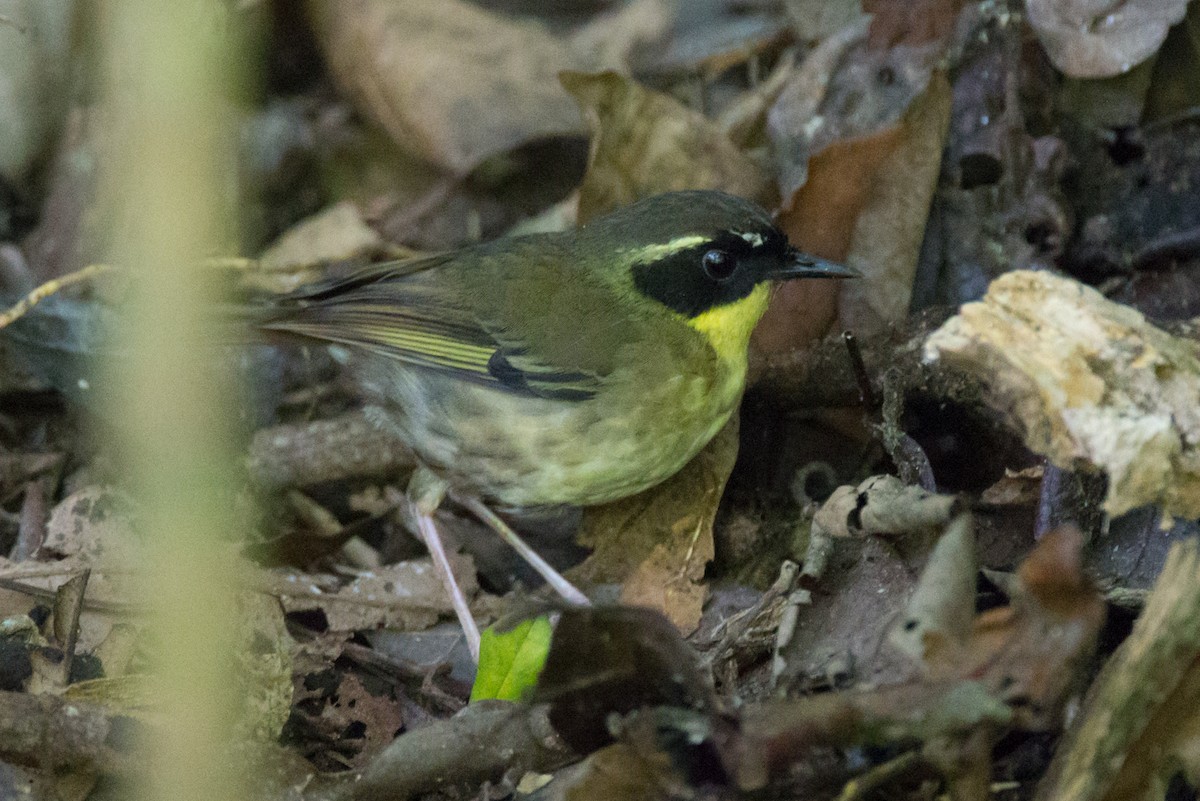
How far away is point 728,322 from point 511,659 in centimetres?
138

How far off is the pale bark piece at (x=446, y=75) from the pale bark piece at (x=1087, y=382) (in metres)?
3.21

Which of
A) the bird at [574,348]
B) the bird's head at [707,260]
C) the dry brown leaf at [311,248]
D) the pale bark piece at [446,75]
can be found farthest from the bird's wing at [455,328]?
the pale bark piece at [446,75]

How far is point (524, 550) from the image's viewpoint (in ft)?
15.1

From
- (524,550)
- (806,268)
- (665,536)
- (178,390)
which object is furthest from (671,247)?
(178,390)

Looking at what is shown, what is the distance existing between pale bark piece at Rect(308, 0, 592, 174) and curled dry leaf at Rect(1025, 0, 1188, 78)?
2112 millimetres

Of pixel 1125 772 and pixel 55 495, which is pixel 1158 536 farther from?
pixel 55 495

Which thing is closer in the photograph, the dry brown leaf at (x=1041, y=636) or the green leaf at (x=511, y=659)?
the dry brown leaf at (x=1041, y=636)

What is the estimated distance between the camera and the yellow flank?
4328 mm

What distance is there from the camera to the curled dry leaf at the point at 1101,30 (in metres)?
4.59

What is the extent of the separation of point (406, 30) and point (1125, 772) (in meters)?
4.62

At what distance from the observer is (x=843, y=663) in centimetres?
291

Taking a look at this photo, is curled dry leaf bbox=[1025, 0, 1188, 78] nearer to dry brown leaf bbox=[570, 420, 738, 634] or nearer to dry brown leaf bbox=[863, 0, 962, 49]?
dry brown leaf bbox=[863, 0, 962, 49]

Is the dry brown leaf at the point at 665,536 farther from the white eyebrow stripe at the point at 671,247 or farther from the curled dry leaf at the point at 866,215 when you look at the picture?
the white eyebrow stripe at the point at 671,247

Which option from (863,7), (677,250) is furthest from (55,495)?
(863,7)
